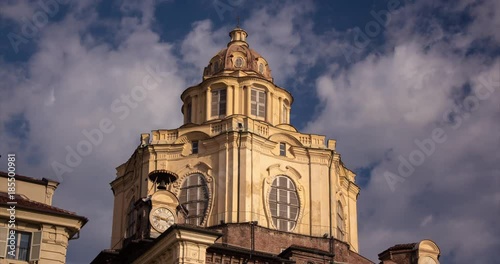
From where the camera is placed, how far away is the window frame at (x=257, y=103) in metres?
72.4

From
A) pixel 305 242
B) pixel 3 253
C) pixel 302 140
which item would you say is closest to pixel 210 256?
pixel 3 253

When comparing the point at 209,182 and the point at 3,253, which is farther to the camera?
the point at 209,182

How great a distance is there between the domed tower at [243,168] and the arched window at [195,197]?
0.08 meters

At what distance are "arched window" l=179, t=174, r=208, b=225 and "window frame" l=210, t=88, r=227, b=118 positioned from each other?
21.1 ft

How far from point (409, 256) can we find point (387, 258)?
1.79 m

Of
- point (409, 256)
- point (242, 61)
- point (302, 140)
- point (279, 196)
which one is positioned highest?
point (242, 61)

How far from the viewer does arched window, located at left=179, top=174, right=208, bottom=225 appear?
220 ft

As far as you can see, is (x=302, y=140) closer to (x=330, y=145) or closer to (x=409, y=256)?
(x=330, y=145)

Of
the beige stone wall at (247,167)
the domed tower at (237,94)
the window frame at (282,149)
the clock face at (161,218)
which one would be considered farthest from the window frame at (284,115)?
the clock face at (161,218)

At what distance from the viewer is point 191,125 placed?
71500 mm

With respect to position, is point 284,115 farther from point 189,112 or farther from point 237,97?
point 189,112

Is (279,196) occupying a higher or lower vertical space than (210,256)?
higher

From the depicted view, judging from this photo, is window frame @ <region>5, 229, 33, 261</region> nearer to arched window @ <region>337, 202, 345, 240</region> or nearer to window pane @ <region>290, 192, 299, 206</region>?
window pane @ <region>290, 192, 299, 206</region>

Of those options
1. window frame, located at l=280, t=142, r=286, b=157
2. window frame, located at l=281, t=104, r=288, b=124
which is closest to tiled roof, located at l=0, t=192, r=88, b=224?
window frame, located at l=280, t=142, r=286, b=157
